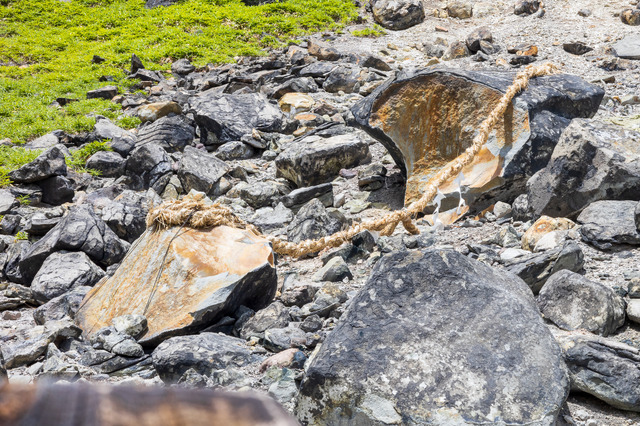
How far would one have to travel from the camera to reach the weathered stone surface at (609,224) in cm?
362

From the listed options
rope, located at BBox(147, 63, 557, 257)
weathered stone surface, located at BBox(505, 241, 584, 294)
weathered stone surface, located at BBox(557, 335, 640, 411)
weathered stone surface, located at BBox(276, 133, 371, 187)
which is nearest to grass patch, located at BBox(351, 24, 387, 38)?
weathered stone surface, located at BBox(276, 133, 371, 187)

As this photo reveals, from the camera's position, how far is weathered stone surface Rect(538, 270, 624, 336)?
2.79m

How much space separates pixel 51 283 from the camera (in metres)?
4.44

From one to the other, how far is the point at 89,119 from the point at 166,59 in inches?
173

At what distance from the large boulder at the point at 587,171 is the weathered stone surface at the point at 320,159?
2.48 metres

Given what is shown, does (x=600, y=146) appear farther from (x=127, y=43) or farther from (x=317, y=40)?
(x=127, y=43)

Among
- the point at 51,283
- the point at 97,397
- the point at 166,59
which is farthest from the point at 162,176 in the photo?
the point at 166,59

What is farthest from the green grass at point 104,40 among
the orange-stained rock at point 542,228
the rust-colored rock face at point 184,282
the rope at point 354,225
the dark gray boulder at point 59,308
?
the orange-stained rock at point 542,228

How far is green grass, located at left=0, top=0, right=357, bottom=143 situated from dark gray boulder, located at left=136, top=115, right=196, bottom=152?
111cm

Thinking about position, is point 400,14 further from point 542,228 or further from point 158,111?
point 542,228

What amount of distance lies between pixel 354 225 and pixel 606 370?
2.58m

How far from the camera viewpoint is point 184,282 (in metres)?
3.54

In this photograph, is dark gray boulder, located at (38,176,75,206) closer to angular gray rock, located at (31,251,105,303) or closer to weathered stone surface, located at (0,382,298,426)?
angular gray rock, located at (31,251,105,303)

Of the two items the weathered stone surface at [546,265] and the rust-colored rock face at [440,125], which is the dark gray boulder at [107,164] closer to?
the rust-colored rock face at [440,125]
